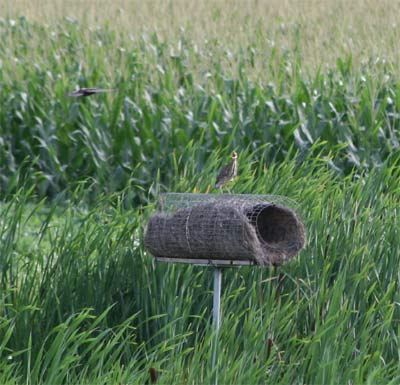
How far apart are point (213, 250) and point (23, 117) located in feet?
23.2

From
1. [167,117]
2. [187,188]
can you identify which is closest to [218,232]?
[187,188]

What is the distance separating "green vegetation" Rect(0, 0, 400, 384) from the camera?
540cm

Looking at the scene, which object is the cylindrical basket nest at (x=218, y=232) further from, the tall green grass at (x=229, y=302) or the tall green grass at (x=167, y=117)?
the tall green grass at (x=167, y=117)

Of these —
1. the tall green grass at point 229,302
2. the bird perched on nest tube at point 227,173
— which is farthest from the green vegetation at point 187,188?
the bird perched on nest tube at point 227,173

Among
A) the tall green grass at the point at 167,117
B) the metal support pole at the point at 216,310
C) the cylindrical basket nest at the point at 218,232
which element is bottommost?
the tall green grass at the point at 167,117

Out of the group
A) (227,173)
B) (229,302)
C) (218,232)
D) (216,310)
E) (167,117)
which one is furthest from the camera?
(167,117)

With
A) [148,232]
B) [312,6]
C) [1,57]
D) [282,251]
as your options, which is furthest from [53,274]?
[312,6]

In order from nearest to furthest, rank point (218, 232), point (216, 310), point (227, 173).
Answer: point (216, 310) → point (218, 232) → point (227, 173)

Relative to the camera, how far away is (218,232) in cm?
535

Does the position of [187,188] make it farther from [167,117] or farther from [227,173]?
[167,117]

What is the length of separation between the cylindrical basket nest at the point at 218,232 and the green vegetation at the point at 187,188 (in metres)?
0.26

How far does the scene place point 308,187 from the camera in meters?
6.80

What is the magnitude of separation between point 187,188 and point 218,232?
141cm

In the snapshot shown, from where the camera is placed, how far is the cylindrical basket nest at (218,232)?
534 centimetres
